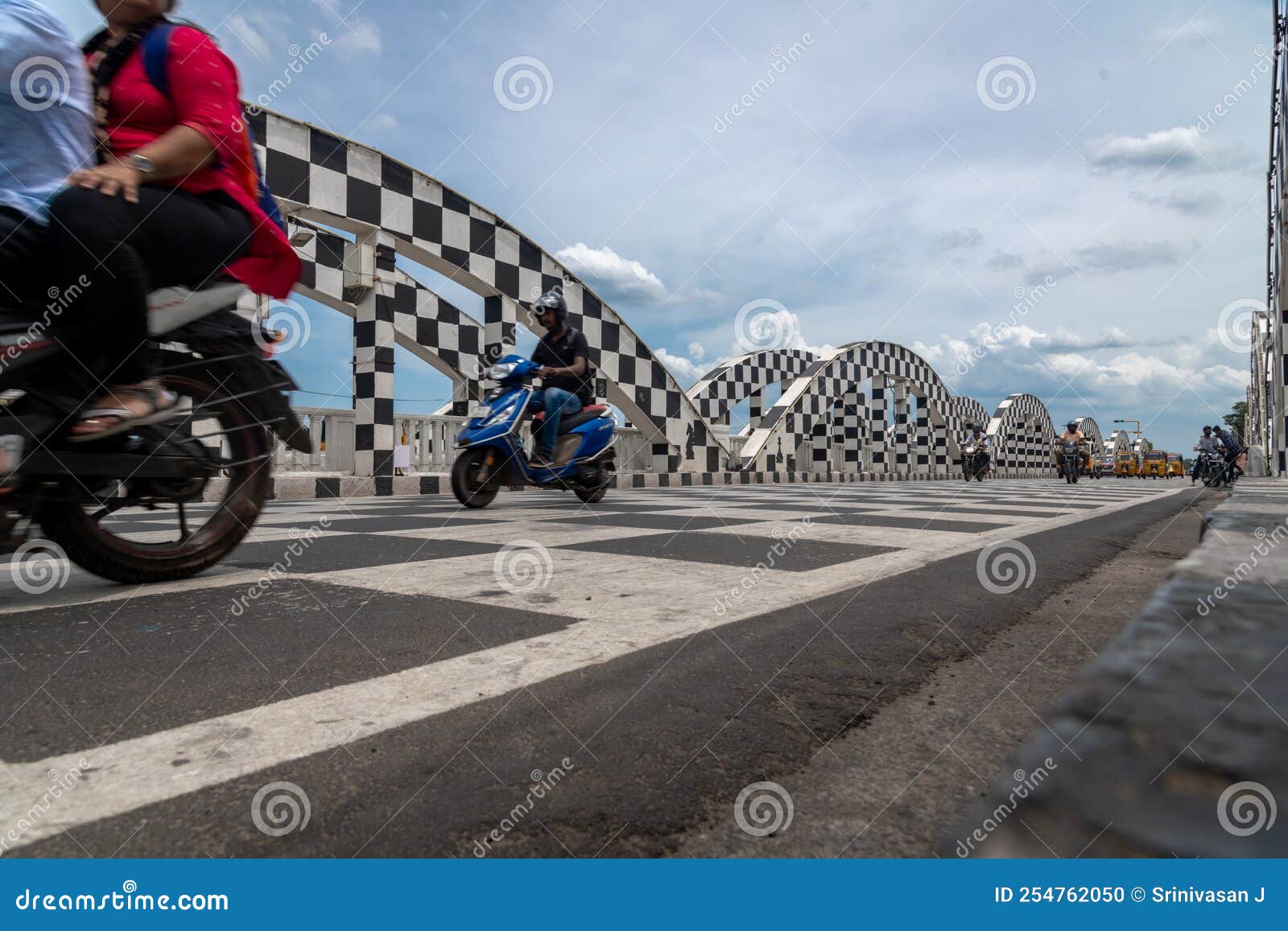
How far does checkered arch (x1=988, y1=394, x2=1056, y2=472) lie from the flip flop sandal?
25.5 m

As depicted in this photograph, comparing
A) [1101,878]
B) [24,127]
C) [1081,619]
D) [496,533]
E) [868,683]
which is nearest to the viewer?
[1101,878]

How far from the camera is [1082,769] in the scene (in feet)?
1.54

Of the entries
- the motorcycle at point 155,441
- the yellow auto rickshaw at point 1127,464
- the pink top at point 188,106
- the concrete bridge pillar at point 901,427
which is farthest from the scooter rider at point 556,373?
the yellow auto rickshaw at point 1127,464

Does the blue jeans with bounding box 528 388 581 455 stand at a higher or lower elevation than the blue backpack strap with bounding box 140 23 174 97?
lower

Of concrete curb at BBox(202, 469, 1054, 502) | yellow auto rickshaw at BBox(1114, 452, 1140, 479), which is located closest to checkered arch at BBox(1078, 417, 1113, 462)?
yellow auto rickshaw at BBox(1114, 452, 1140, 479)

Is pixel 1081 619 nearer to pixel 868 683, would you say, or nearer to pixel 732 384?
pixel 868 683

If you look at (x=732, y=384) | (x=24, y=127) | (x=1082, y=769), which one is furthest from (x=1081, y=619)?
(x=732, y=384)

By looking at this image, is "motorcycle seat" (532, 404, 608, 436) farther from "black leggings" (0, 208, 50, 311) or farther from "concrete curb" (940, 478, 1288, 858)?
"concrete curb" (940, 478, 1288, 858)

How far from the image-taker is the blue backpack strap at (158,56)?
1604mm

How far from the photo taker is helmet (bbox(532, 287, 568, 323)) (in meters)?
4.66

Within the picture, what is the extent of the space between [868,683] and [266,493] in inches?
63.9

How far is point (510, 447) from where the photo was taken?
4242mm

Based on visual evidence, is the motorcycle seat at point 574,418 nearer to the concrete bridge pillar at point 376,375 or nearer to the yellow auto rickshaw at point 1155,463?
the concrete bridge pillar at point 376,375

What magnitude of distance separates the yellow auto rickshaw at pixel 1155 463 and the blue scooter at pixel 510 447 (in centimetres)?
3410
